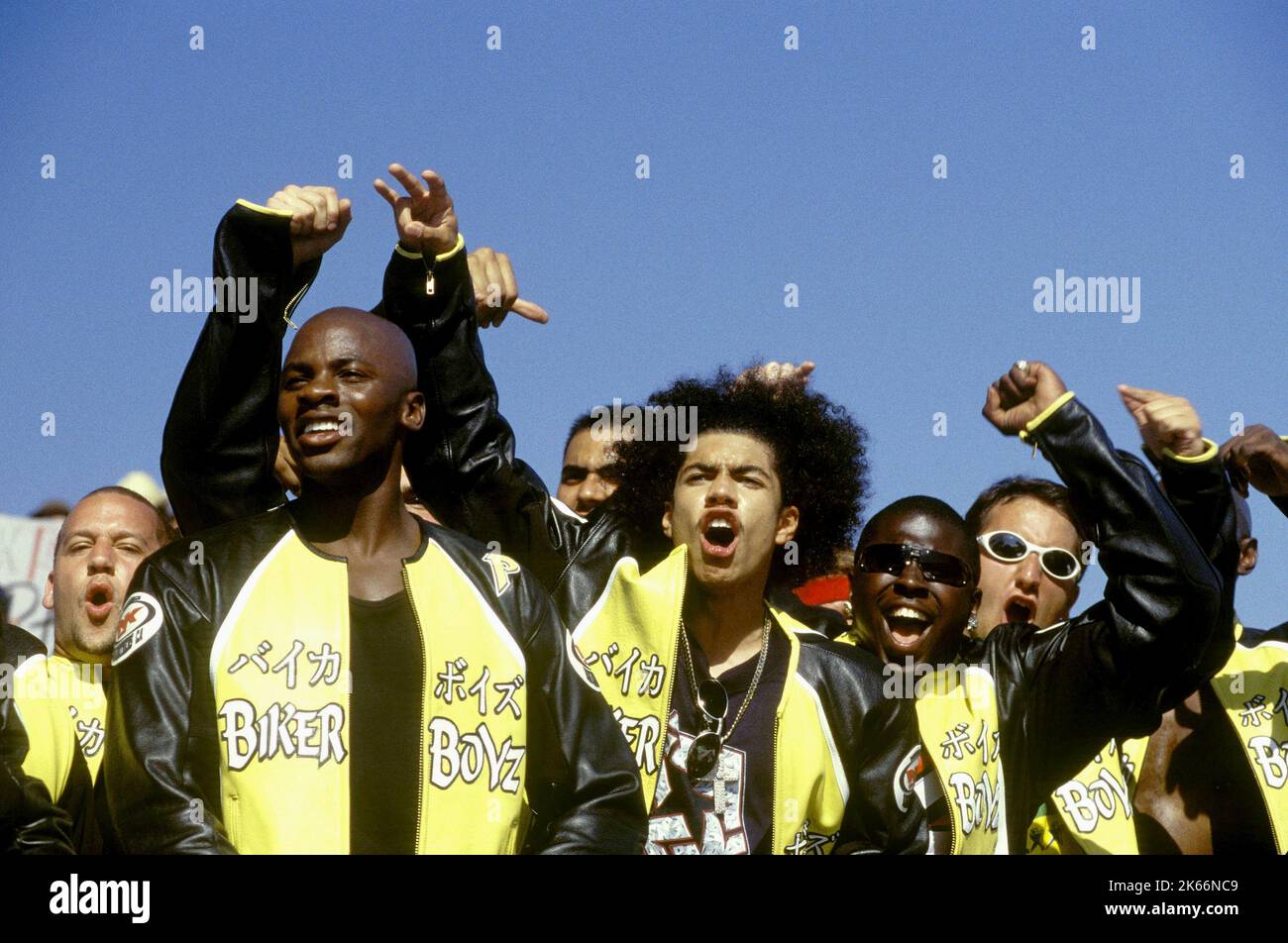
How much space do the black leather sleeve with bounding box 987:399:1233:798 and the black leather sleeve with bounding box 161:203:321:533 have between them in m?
2.28

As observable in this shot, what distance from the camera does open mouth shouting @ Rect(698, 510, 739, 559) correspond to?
16.4ft

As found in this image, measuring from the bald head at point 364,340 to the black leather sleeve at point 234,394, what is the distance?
0.57 feet

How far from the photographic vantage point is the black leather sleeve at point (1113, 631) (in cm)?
506

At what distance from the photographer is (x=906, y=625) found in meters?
5.19

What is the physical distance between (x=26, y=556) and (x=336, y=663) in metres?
4.57

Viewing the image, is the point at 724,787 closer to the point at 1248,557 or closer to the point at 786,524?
the point at 786,524

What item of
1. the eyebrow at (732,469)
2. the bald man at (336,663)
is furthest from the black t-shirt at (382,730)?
the eyebrow at (732,469)

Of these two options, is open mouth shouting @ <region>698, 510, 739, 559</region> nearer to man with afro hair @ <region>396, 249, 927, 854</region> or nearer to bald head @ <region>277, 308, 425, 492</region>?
man with afro hair @ <region>396, 249, 927, 854</region>

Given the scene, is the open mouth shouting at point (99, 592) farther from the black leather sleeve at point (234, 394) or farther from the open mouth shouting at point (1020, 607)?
the open mouth shouting at point (1020, 607)

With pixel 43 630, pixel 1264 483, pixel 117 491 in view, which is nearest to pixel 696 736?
pixel 117 491
